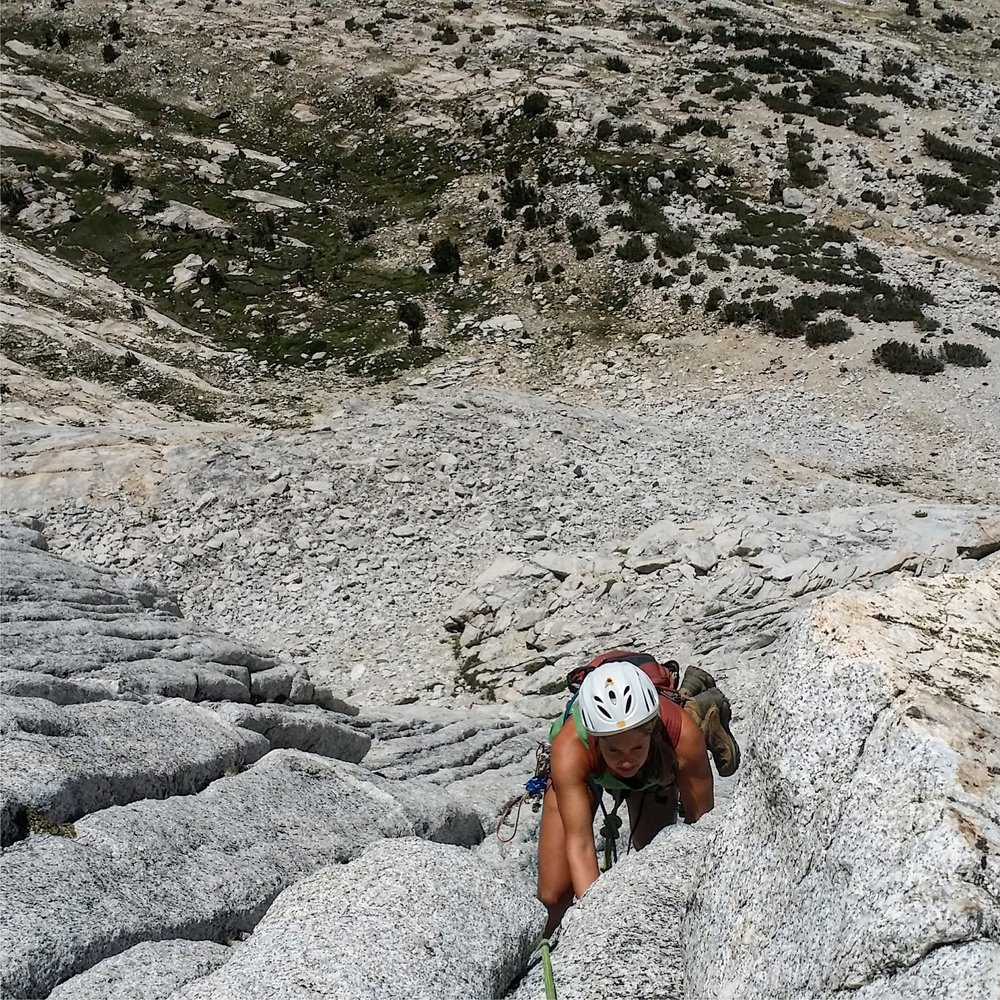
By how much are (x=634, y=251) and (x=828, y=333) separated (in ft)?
27.5

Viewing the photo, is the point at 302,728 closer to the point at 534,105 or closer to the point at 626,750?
the point at 626,750

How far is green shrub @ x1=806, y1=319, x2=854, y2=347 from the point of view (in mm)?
29734

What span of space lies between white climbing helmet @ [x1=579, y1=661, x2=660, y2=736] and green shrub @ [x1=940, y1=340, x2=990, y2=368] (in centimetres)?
2596

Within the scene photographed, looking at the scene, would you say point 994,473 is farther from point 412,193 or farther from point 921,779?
point 412,193

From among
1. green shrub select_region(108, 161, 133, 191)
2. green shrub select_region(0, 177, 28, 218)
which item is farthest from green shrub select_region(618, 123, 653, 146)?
green shrub select_region(0, 177, 28, 218)

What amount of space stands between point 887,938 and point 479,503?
18.0 meters

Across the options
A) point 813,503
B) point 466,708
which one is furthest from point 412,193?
point 466,708

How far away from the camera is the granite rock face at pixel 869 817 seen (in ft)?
11.0

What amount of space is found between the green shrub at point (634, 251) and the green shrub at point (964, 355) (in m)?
11.1

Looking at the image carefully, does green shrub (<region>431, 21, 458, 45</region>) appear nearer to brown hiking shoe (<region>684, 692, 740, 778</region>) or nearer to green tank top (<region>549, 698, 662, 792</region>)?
brown hiking shoe (<region>684, 692, 740, 778</region>)

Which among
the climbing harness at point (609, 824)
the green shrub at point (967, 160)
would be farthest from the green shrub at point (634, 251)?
the climbing harness at point (609, 824)

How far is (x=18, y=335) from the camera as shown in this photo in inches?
1100

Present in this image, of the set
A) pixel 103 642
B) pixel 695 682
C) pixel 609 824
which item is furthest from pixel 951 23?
pixel 609 824

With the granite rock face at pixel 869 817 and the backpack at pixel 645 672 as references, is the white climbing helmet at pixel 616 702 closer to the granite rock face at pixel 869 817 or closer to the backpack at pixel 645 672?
the backpack at pixel 645 672
